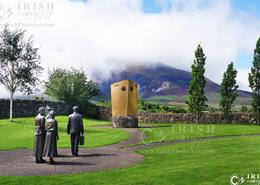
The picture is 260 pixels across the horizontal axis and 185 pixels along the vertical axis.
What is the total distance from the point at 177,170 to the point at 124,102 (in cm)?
2516

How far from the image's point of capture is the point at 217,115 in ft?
180

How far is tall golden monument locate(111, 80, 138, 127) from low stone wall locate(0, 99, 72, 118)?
67.9ft

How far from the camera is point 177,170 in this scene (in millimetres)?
17406

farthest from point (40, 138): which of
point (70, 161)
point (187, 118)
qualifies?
Result: point (187, 118)

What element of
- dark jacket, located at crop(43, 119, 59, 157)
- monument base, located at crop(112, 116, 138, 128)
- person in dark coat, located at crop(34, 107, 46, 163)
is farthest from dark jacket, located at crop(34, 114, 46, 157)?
monument base, located at crop(112, 116, 138, 128)

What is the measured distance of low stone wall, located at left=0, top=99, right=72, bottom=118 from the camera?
57503mm

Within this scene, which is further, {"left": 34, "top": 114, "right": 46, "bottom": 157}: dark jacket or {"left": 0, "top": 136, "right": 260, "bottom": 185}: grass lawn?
{"left": 34, "top": 114, "right": 46, "bottom": 157}: dark jacket

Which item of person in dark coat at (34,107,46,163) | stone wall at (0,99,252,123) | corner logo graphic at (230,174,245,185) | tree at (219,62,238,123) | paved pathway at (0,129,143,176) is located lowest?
corner logo graphic at (230,174,245,185)

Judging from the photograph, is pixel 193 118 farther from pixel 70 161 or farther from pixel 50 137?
pixel 50 137

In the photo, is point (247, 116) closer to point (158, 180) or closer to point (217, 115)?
point (217, 115)

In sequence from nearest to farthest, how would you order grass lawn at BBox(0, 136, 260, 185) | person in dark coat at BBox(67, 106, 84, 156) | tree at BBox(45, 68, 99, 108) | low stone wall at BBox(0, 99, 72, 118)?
grass lawn at BBox(0, 136, 260, 185) < person in dark coat at BBox(67, 106, 84, 156) < low stone wall at BBox(0, 99, 72, 118) < tree at BBox(45, 68, 99, 108)

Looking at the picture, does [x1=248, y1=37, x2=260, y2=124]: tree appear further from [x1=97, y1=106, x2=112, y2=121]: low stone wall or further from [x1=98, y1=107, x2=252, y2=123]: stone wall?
[x1=97, y1=106, x2=112, y2=121]: low stone wall

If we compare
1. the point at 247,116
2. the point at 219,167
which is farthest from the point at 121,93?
the point at 219,167

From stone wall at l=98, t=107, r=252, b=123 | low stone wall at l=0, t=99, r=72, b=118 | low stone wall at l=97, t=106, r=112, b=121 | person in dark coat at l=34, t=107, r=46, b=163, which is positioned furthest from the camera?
low stone wall at l=97, t=106, r=112, b=121
